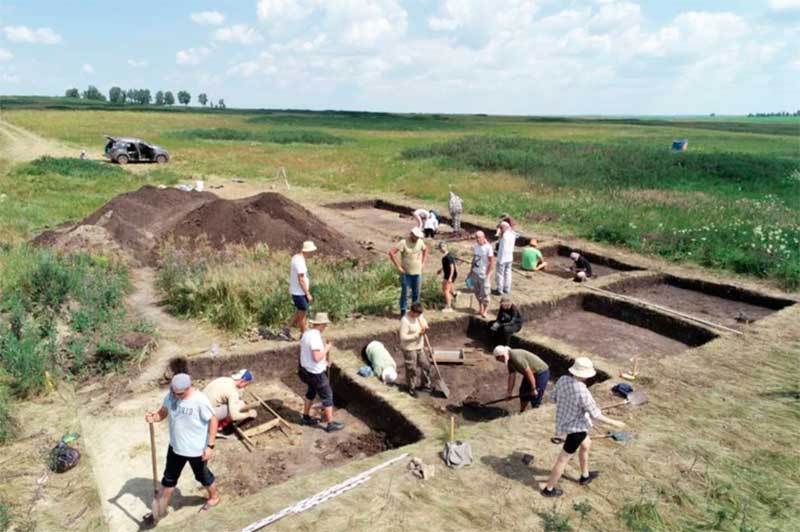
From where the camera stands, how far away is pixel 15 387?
7.55m

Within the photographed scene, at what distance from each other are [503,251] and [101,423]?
7410 mm

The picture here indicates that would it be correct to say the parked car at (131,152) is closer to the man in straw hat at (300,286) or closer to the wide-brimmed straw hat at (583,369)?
the man in straw hat at (300,286)

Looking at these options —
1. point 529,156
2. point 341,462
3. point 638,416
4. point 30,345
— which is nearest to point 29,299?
point 30,345

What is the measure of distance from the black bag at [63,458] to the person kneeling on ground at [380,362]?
4.01 metres

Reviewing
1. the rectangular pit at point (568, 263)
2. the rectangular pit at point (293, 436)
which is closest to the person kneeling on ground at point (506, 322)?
the rectangular pit at point (293, 436)

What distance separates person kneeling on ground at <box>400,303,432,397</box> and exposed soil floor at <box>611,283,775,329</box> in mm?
6476

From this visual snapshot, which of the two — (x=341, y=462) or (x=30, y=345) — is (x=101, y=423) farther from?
(x=341, y=462)

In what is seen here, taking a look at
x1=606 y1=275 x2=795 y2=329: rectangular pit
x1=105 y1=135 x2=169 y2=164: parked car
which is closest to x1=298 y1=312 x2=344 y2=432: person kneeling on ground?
x1=606 y1=275 x2=795 y2=329: rectangular pit

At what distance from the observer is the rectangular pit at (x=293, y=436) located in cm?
650

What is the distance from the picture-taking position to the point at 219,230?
570 inches

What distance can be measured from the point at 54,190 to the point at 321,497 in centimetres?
2291

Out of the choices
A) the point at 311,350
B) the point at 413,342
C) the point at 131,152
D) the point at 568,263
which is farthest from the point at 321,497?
the point at 131,152

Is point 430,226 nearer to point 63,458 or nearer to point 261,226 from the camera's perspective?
point 261,226

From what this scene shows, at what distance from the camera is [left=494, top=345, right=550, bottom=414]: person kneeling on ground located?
767 cm
